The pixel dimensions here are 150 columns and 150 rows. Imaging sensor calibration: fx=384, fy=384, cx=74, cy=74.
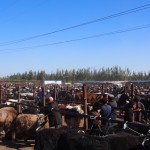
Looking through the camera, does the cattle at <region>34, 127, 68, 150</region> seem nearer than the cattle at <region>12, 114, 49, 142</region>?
Yes

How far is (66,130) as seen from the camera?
8.02 meters

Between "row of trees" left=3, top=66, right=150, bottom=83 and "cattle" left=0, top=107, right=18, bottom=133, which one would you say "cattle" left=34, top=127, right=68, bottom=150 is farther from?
"row of trees" left=3, top=66, right=150, bottom=83

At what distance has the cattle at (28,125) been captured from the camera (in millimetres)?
12898

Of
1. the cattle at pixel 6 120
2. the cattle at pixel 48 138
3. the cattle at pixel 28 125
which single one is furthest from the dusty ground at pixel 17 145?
the cattle at pixel 48 138

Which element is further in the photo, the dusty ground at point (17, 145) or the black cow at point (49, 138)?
the dusty ground at point (17, 145)

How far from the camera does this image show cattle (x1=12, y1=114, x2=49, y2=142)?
42.3 ft

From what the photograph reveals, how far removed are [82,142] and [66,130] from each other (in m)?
0.93

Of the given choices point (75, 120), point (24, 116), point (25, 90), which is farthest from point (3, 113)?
point (25, 90)

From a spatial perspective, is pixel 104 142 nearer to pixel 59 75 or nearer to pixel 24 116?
pixel 24 116

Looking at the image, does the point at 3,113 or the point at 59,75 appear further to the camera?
the point at 59,75

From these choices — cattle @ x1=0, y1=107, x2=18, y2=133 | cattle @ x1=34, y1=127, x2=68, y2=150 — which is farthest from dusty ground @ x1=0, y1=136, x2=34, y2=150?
cattle @ x1=34, y1=127, x2=68, y2=150

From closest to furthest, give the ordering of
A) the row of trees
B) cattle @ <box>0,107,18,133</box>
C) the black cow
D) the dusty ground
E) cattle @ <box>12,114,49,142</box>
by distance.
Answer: the black cow → the dusty ground → cattle @ <box>12,114,49,142</box> → cattle @ <box>0,107,18,133</box> → the row of trees

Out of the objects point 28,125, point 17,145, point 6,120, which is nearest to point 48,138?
point 28,125

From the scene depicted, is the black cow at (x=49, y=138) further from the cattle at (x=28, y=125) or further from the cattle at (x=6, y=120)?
the cattle at (x=6, y=120)
